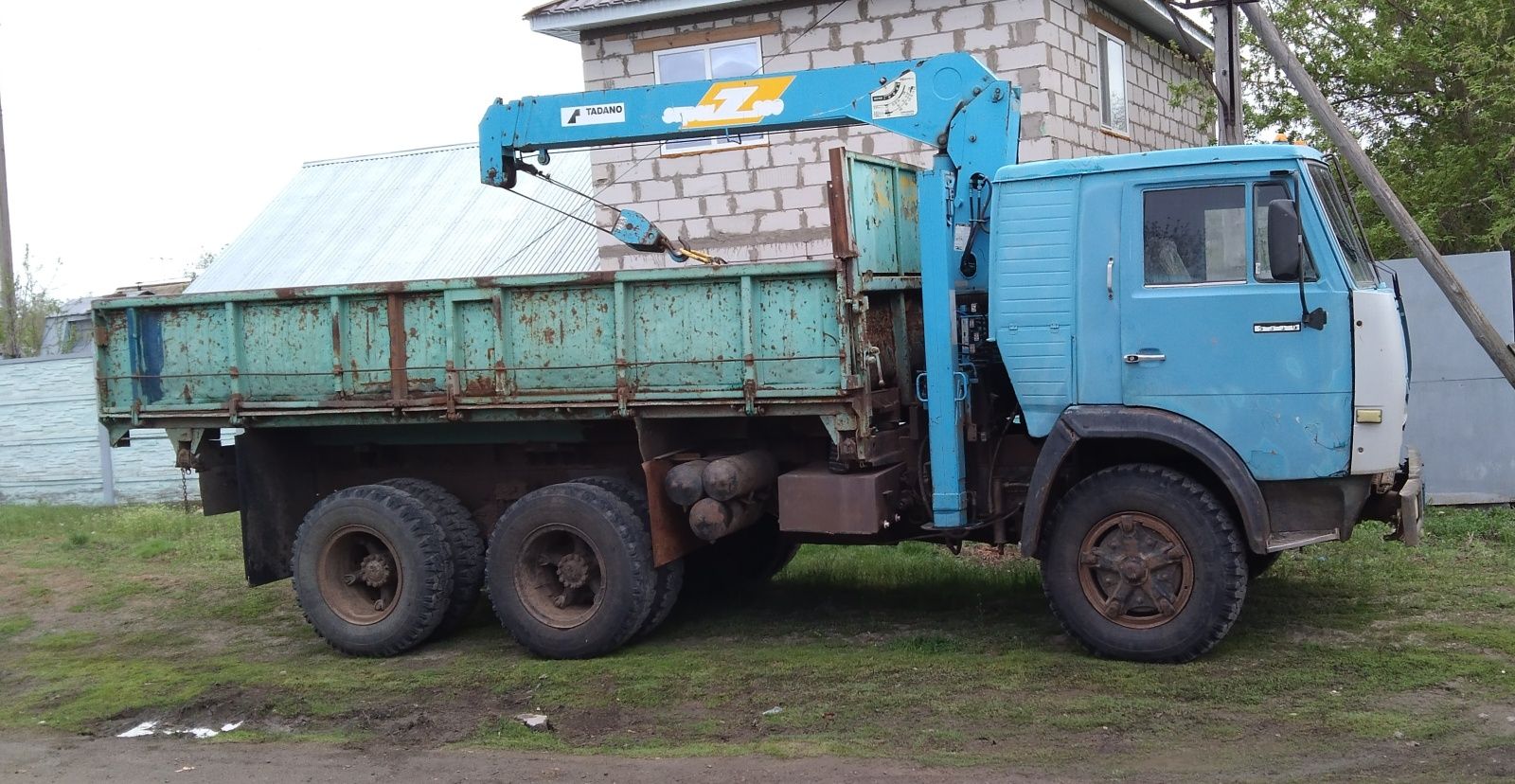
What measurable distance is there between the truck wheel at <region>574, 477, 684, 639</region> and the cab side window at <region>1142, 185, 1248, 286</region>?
3196mm

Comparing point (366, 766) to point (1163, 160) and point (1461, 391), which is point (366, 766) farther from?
point (1461, 391)

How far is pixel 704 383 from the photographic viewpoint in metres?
7.83

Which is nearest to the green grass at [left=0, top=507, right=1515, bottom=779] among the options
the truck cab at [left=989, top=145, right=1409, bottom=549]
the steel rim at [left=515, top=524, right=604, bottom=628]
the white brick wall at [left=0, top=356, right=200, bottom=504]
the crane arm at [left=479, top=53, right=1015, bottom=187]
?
the steel rim at [left=515, top=524, right=604, bottom=628]

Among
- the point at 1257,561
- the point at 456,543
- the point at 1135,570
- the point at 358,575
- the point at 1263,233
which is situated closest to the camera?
the point at 1263,233

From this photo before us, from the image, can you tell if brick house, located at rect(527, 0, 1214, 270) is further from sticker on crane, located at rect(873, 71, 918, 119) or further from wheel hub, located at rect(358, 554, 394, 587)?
wheel hub, located at rect(358, 554, 394, 587)

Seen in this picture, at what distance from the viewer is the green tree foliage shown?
1255cm

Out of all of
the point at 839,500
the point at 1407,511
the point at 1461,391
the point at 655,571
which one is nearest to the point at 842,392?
the point at 839,500

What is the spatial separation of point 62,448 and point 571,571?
12.4m

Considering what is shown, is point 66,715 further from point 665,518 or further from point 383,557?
point 665,518

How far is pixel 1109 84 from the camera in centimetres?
1424

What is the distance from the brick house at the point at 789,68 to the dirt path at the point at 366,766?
281 inches

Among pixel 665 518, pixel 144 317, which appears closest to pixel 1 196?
pixel 144 317

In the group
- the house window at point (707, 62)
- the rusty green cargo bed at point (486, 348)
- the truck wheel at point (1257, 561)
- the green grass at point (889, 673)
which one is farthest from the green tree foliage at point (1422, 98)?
the rusty green cargo bed at point (486, 348)

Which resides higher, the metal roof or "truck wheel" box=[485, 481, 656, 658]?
the metal roof
